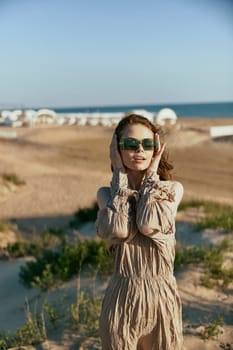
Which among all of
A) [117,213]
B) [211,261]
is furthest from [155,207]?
[211,261]

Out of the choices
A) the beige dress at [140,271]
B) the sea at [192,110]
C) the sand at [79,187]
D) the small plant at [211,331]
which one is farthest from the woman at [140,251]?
the sea at [192,110]

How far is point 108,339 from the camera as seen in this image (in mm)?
2541

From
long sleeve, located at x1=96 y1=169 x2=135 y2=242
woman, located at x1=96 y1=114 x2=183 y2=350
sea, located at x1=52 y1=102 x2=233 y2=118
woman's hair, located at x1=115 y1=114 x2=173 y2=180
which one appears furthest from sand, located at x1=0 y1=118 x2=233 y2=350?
sea, located at x1=52 y1=102 x2=233 y2=118

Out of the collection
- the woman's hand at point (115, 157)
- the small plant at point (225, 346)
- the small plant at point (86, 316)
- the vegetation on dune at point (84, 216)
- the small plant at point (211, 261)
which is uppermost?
the woman's hand at point (115, 157)

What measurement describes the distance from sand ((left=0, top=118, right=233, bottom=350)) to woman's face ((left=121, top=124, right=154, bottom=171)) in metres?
0.75

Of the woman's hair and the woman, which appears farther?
the woman's hair

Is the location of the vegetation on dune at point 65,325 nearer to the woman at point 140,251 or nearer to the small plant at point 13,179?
the woman at point 140,251

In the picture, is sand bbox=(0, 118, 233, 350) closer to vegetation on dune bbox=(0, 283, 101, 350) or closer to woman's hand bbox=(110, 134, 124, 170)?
vegetation on dune bbox=(0, 283, 101, 350)

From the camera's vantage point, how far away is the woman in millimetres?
2451

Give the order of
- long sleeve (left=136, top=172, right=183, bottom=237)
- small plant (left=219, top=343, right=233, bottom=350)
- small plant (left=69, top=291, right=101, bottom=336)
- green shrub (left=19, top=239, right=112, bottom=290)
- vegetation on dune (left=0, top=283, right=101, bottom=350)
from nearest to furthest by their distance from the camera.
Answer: long sleeve (left=136, top=172, right=183, bottom=237) < small plant (left=219, top=343, right=233, bottom=350) < vegetation on dune (left=0, top=283, right=101, bottom=350) < small plant (left=69, top=291, right=101, bottom=336) < green shrub (left=19, top=239, right=112, bottom=290)

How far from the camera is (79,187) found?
14.9m

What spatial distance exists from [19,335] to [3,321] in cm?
113

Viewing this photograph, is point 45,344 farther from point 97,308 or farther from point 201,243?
point 201,243

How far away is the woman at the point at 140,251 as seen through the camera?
245cm
